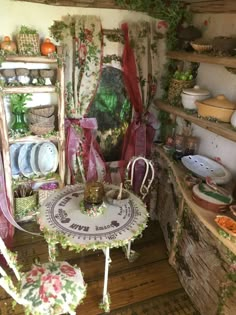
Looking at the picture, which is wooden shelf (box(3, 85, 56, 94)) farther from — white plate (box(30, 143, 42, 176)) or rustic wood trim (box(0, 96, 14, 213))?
white plate (box(30, 143, 42, 176))

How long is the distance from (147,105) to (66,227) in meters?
1.55

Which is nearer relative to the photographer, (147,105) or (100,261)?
(100,261)

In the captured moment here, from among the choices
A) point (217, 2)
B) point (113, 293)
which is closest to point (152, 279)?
point (113, 293)

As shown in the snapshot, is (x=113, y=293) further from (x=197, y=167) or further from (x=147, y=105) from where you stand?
(x=147, y=105)

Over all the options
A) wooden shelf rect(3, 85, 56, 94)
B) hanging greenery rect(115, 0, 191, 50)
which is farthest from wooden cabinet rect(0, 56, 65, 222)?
hanging greenery rect(115, 0, 191, 50)

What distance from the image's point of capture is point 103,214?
1880 millimetres

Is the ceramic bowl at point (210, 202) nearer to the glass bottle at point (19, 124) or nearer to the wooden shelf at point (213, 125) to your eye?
the wooden shelf at point (213, 125)

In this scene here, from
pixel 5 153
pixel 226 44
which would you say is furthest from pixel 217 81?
pixel 5 153

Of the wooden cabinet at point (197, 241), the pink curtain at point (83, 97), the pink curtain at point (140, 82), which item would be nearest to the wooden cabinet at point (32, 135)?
the pink curtain at point (83, 97)

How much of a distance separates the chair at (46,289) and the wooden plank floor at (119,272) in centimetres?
52

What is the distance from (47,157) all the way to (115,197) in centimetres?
88

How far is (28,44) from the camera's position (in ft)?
7.02

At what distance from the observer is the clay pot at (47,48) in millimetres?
2170

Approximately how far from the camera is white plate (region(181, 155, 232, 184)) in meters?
2.05
